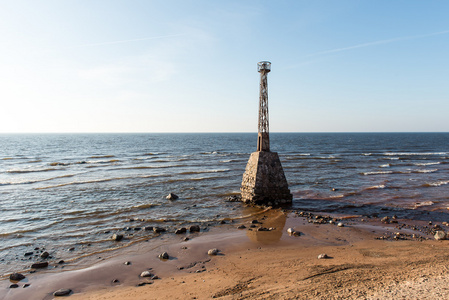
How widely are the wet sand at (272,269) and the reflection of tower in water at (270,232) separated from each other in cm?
6

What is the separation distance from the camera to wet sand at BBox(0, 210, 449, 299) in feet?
30.2

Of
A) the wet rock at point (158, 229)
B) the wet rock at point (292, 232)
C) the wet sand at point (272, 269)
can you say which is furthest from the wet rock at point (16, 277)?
the wet rock at point (292, 232)

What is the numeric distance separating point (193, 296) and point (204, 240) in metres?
6.01

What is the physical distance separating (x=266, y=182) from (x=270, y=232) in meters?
6.22

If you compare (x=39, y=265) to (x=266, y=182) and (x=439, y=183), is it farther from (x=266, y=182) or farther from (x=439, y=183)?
(x=439, y=183)

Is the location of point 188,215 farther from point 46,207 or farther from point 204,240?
point 46,207

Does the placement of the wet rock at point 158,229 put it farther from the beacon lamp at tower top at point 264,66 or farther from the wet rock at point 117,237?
the beacon lamp at tower top at point 264,66

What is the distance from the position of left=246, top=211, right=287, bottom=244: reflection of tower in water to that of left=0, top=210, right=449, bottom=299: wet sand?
0.06m

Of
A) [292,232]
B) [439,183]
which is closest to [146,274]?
[292,232]

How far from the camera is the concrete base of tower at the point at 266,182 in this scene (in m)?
22.0

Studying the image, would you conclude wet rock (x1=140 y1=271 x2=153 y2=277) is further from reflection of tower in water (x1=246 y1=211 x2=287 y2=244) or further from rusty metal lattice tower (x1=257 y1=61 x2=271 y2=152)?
rusty metal lattice tower (x1=257 y1=61 x2=271 y2=152)

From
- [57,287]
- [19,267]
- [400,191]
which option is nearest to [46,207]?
[19,267]

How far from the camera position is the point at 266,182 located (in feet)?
72.9

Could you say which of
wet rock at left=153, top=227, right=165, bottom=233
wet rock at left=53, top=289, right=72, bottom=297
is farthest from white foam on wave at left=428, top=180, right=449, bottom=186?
wet rock at left=53, top=289, right=72, bottom=297
